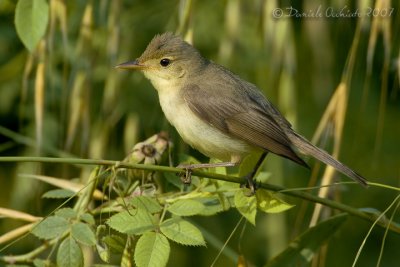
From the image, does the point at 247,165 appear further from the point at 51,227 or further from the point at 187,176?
the point at 51,227

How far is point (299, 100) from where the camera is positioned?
5.18 metres

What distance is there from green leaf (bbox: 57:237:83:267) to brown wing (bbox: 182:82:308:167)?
1091mm

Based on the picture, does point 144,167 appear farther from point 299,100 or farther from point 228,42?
point 299,100

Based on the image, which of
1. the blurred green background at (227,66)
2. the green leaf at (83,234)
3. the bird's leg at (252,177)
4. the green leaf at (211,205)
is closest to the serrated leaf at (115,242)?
the green leaf at (83,234)

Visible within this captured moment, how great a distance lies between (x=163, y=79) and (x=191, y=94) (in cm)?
23

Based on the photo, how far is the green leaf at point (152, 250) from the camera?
2074 mm

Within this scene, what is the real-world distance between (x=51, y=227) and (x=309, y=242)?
101 centimetres

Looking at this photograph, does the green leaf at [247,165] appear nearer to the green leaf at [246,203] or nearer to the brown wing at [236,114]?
the green leaf at [246,203]

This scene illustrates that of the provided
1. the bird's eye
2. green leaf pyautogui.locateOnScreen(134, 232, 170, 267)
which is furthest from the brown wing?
green leaf pyautogui.locateOnScreen(134, 232, 170, 267)

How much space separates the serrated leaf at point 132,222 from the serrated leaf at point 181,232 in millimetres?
43

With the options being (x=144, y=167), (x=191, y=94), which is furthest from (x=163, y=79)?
(x=144, y=167)

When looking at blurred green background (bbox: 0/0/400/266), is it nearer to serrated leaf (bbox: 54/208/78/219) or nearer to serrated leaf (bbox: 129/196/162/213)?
serrated leaf (bbox: 54/208/78/219)

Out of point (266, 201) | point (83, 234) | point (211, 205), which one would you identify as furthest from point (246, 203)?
point (83, 234)

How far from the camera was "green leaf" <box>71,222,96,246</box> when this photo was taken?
7.18ft
